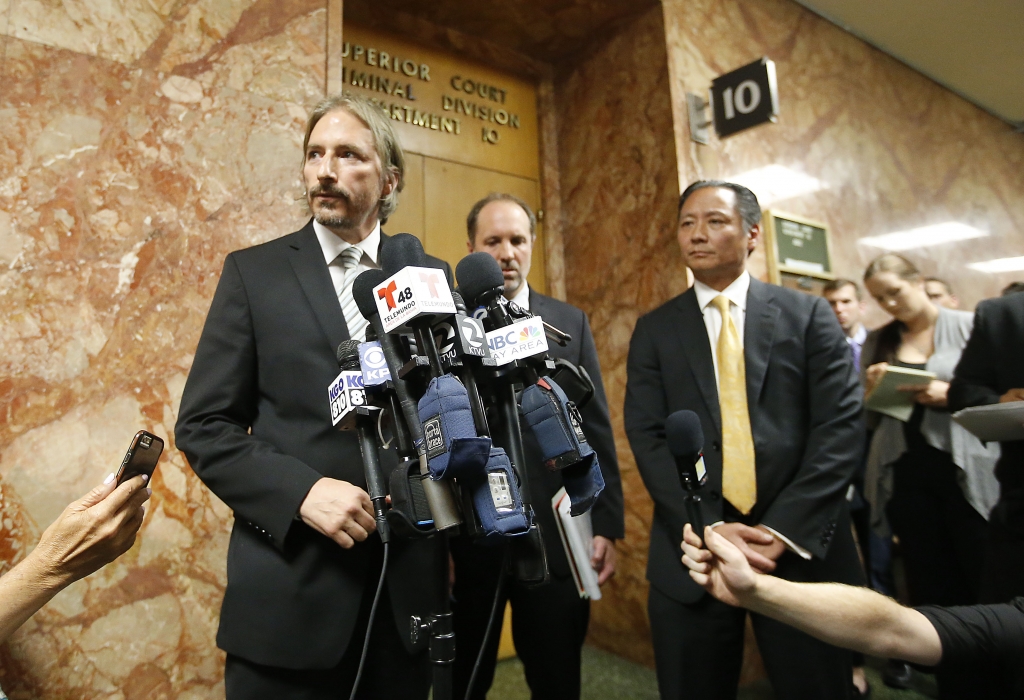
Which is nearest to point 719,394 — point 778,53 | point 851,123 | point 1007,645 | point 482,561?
point 482,561

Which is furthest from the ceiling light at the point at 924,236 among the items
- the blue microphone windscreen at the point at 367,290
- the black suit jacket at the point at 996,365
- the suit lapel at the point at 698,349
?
the blue microphone windscreen at the point at 367,290

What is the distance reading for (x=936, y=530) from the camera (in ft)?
9.38

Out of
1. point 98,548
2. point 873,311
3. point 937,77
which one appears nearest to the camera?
point 98,548

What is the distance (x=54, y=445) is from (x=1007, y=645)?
8.13 ft

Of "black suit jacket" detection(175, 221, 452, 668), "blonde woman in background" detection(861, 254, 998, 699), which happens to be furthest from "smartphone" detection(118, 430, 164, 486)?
"blonde woman in background" detection(861, 254, 998, 699)

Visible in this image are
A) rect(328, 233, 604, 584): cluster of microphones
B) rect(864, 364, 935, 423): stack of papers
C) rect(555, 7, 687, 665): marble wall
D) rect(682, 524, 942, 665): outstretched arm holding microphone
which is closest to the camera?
rect(328, 233, 604, 584): cluster of microphones

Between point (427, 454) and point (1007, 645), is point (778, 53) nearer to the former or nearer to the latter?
point (1007, 645)

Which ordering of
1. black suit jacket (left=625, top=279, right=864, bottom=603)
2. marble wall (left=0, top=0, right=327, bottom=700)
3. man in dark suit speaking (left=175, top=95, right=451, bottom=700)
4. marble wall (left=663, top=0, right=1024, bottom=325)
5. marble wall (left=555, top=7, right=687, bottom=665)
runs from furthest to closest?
1. marble wall (left=663, top=0, right=1024, bottom=325)
2. marble wall (left=555, top=7, right=687, bottom=665)
3. marble wall (left=0, top=0, right=327, bottom=700)
4. black suit jacket (left=625, top=279, right=864, bottom=603)
5. man in dark suit speaking (left=175, top=95, right=451, bottom=700)

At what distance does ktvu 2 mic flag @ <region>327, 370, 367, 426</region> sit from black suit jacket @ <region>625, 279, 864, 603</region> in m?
1.27

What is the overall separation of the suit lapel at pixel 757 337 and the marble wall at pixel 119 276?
1708 millimetres

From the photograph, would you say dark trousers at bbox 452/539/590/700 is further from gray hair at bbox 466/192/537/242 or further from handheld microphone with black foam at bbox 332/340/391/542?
gray hair at bbox 466/192/537/242

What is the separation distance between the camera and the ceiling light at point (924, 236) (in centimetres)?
518

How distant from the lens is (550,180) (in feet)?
14.4

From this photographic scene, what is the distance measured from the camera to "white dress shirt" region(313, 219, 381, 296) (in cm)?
159
